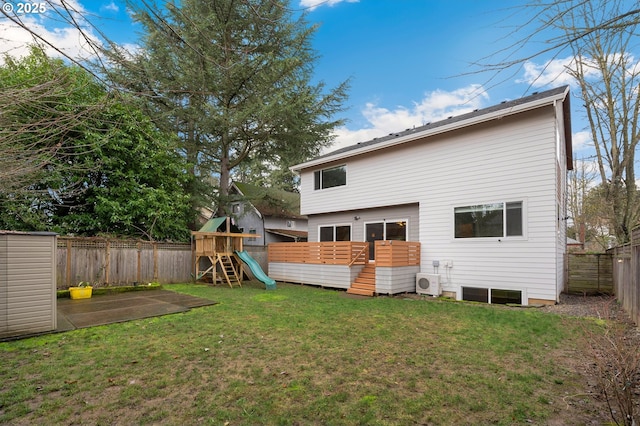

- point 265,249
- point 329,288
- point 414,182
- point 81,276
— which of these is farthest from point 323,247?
point 81,276

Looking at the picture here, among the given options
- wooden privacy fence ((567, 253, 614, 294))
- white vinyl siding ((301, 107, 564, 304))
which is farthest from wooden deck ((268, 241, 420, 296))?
wooden privacy fence ((567, 253, 614, 294))

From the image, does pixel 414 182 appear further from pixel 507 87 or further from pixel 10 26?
pixel 10 26

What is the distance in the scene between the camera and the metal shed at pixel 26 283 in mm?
4609

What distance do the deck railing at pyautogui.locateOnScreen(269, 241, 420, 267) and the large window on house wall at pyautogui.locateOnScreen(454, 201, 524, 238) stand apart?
155 centimetres

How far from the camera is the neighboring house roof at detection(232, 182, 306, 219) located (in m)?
17.6

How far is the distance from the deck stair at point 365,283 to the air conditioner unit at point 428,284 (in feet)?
4.54

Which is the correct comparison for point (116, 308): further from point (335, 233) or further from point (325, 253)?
point (335, 233)

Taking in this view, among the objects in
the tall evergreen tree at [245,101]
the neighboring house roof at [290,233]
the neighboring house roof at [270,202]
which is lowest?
the neighboring house roof at [290,233]

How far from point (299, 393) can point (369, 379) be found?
81 centimetres

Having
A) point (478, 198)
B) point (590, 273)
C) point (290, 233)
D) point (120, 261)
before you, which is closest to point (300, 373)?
point (478, 198)

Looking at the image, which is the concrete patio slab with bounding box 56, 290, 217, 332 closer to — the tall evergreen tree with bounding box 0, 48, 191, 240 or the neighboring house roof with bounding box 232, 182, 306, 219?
the tall evergreen tree with bounding box 0, 48, 191, 240

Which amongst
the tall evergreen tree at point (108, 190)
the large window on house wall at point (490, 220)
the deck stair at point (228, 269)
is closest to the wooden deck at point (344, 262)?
the large window on house wall at point (490, 220)

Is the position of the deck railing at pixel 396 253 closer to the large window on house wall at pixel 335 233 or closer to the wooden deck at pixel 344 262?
the wooden deck at pixel 344 262

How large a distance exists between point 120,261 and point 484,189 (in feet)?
40.0
